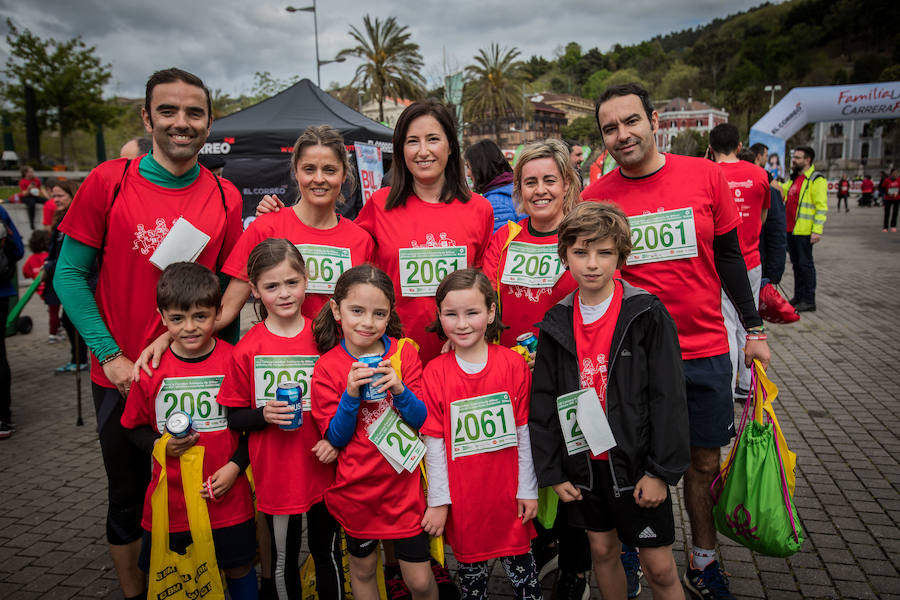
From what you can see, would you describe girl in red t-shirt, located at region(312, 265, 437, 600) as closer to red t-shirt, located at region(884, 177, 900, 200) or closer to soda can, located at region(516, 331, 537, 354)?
soda can, located at region(516, 331, 537, 354)

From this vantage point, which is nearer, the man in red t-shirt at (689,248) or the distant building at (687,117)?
the man in red t-shirt at (689,248)

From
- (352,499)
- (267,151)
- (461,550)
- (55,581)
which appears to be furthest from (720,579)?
(267,151)

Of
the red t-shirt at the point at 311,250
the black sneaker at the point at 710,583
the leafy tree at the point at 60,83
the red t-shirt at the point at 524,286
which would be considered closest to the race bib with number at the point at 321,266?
the red t-shirt at the point at 311,250

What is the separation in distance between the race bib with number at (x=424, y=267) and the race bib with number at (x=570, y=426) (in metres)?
→ 0.89

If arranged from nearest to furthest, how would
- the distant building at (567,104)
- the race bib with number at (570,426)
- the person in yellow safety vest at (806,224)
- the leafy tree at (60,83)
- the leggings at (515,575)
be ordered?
1. the race bib with number at (570,426)
2. the leggings at (515,575)
3. the person in yellow safety vest at (806,224)
4. the leafy tree at (60,83)
5. the distant building at (567,104)

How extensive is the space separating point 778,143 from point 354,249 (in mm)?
22061

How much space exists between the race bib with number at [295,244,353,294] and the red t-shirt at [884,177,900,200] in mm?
22944

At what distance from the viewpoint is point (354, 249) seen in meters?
2.86

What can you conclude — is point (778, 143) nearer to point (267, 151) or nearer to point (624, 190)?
point (267, 151)

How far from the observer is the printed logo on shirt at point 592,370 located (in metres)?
2.35

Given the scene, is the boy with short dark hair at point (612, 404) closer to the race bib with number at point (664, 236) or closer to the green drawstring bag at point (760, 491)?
the race bib with number at point (664, 236)

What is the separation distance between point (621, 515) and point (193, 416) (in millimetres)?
1922

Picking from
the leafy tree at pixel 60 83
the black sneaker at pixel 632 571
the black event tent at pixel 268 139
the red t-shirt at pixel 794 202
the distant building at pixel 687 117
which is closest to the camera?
the black sneaker at pixel 632 571

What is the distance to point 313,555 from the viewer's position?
2.64 meters
